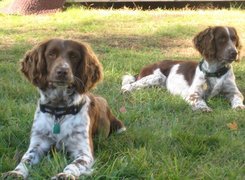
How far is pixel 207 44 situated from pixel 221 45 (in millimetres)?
191

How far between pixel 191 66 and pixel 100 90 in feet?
4.68

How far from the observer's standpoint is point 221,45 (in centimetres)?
707

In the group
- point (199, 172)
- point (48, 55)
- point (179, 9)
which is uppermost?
point (48, 55)

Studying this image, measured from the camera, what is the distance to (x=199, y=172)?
4.19 metres

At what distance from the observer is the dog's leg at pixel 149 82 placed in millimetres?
7316

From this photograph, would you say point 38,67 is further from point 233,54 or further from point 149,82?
point 149,82

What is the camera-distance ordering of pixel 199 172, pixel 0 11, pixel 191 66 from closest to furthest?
pixel 199 172, pixel 191 66, pixel 0 11

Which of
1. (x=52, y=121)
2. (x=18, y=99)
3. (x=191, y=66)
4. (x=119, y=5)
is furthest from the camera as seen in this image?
(x=119, y=5)

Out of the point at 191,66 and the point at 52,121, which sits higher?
the point at 52,121

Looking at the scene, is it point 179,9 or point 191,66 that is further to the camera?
point 179,9

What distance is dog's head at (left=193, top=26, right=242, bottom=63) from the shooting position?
22.7ft

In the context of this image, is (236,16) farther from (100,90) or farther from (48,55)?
(48,55)

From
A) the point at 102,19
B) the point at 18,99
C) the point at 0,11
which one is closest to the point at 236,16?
the point at 102,19

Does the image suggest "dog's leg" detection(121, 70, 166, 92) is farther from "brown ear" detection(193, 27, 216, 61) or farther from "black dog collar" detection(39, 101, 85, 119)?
"black dog collar" detection(39, 101, 85, 119)
